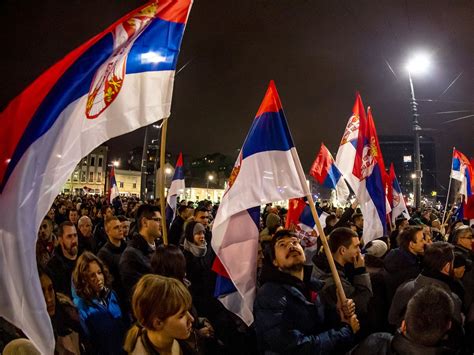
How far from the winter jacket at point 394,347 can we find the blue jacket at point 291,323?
22 centimetres

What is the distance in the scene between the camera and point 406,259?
4.97 metres

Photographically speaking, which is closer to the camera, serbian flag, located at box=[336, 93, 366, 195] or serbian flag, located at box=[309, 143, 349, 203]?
serbian flag, located at box=[336, 93, 366, 195]

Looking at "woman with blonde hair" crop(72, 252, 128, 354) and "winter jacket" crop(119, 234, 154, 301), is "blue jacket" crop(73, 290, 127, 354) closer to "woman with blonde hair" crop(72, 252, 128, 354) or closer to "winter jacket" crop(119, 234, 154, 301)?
"woman with blonde hair" crop(72, 252, 128, 354)

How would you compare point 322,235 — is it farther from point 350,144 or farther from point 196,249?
point 350,144

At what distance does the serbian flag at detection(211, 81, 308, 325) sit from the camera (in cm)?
396

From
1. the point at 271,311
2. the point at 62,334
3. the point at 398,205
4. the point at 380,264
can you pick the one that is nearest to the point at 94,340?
the point at 62,334

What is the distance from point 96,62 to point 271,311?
2.71m

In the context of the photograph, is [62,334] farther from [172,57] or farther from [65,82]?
[172,57]

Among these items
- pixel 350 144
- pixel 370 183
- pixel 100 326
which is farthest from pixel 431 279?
pixel 350 144

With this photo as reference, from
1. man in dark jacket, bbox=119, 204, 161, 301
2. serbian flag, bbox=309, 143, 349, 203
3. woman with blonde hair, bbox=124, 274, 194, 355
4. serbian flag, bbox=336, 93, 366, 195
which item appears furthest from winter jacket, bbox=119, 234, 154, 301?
serbian flag, bbox=309, 143, 349, 203

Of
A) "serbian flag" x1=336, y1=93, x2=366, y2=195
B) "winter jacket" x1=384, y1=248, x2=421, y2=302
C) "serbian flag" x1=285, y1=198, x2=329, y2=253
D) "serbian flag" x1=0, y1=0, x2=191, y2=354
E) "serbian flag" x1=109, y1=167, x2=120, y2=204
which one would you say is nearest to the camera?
"serbian flag" x1=0, y1=0, x2=191, y2=354

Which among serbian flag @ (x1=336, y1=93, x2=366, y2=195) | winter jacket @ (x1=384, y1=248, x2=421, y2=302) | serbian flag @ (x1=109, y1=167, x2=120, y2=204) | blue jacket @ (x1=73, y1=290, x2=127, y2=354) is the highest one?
serbian flag @ (x1=336, y1=93, x2=366, y2=195)

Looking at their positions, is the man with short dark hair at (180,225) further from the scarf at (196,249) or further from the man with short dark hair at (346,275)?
the man with short dark hair at (346,275)

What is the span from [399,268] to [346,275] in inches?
52.4
